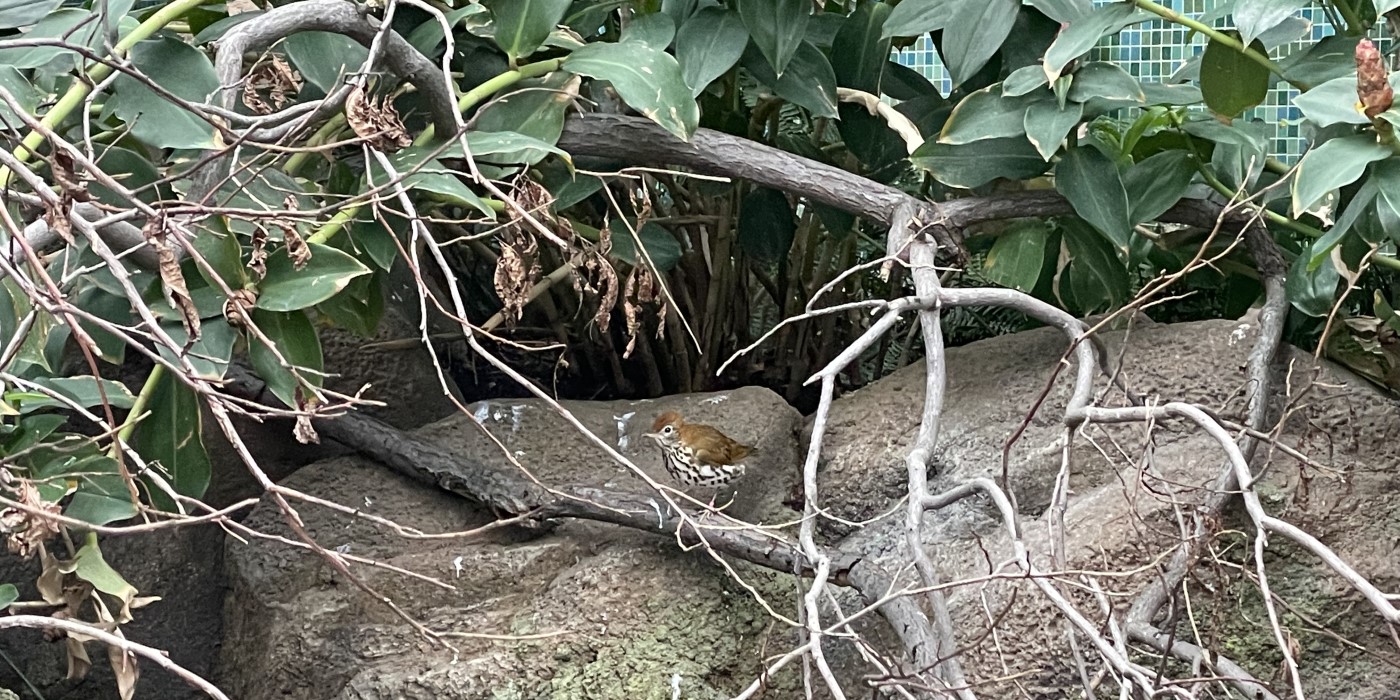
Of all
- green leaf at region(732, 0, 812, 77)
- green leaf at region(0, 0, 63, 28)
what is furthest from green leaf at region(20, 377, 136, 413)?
green leaf at region(732, 0, 812, 77)

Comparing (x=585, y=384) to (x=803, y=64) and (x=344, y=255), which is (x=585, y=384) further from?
(x=344, y=255)

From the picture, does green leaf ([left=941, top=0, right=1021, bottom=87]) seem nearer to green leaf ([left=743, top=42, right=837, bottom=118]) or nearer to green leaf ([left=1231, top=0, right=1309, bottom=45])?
green leaf ([left=743, top=42, right=837, bottom=118])

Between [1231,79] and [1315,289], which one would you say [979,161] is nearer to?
[1231,79]

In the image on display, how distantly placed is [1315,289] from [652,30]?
3.51 ft

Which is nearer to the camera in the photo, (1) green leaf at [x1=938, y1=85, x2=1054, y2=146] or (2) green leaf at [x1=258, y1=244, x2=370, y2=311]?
(2) green leaf at [x1=258, y1=244, x2=370, y2=311]

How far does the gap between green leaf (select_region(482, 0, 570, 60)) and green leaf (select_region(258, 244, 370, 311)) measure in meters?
0.41

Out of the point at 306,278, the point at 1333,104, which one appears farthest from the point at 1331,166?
the point at 306,278

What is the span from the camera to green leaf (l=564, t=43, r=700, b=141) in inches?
64.2

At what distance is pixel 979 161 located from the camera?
1.83 m

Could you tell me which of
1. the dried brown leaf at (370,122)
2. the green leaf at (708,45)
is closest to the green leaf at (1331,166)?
the green leaf at (708,45)

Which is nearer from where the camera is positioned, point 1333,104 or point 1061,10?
point 1333,104

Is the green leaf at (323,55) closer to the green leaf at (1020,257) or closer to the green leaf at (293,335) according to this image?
the green leaf at (293,335)

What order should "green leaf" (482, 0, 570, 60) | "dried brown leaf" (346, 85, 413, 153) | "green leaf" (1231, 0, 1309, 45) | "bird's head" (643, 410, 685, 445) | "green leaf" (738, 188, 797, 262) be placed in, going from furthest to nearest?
"green leaf" (738, 188, 797, 262) < "bird's head" (643, 410, 685, 445) < "green leaf" (482, 0, 570, 60) < "green leaf" (1231, 0, 1309, 45) < "dried brown leaf" (346, 85, 413, 153)

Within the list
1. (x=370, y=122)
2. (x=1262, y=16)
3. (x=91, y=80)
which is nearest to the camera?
→ (x=370, y=122)
